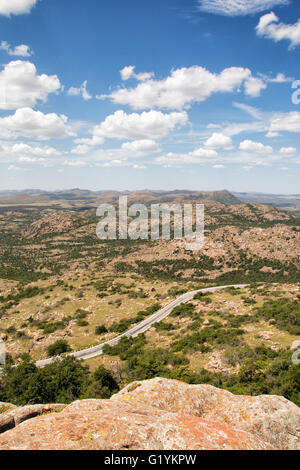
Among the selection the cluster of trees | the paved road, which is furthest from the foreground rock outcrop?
the paved road

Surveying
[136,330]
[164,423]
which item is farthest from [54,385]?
[164,423]

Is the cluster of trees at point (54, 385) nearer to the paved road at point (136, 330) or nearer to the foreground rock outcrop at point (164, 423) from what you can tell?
the paved road at point (136, 330)

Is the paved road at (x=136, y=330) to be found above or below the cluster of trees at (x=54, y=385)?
below

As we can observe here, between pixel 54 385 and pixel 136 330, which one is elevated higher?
pixel 54 385

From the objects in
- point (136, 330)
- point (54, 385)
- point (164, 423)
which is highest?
point (164, 423)

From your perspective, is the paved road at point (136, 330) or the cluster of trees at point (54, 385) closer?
the cluster of trees at point (54, 385)

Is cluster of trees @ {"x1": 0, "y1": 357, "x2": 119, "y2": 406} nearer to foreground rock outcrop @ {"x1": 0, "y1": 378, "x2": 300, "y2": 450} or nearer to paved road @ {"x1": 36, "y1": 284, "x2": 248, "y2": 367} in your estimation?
paved road @ {"x1": 36, "y1": 284, "x2": 248, "y2": 367}

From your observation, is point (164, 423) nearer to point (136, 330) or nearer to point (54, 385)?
point (54, 385)

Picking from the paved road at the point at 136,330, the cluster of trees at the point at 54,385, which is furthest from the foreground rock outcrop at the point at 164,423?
the paved road at the point at 136,330
